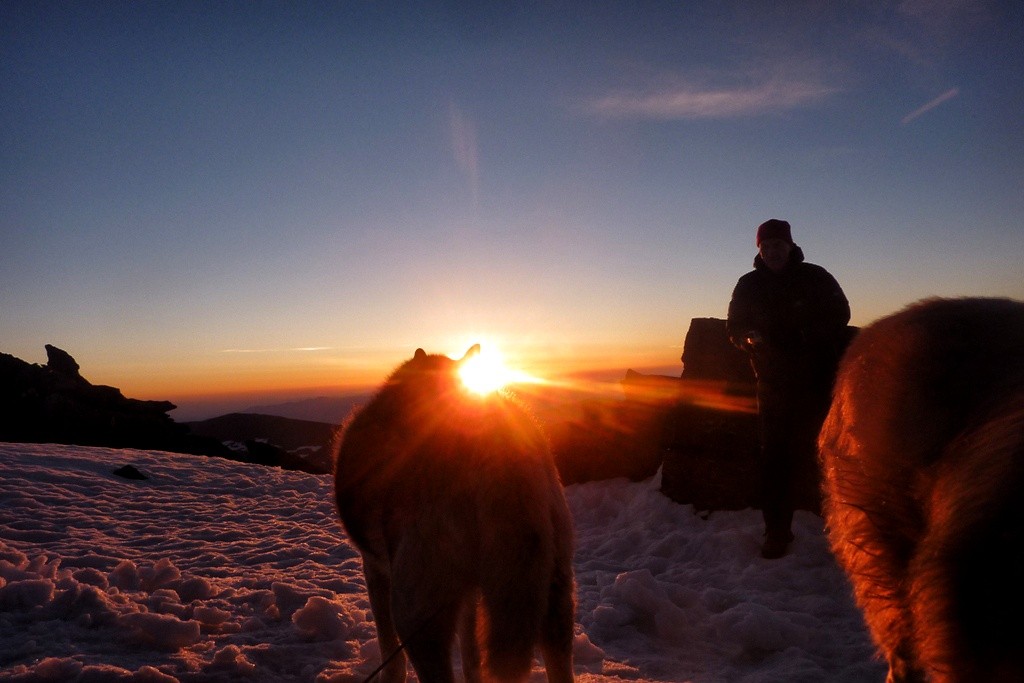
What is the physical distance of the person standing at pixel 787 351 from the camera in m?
5.51

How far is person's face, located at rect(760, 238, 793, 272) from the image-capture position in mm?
5586

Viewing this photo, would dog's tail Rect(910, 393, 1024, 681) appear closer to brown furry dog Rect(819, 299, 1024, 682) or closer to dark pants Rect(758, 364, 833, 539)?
brown furry dog Rect(819, 299, 1024, 682)

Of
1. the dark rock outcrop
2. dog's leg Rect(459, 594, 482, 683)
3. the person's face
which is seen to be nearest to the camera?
dog's leg Rect(459, 594, 482, 683)

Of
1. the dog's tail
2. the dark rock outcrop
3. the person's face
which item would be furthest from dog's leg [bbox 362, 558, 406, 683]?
the dark rock outcrop

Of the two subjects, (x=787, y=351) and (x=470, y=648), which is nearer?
(x=470, y=648)

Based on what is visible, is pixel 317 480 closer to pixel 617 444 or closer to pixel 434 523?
pixel 617 444

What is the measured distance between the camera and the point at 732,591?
499cm

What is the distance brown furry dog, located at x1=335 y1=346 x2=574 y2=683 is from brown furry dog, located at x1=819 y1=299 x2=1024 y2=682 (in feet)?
3.83

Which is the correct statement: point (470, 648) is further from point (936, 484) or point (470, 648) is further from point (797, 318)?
point (797, 318)

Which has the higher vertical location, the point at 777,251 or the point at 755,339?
the point at 777,251

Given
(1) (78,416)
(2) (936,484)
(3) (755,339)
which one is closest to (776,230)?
(3) (755,339)

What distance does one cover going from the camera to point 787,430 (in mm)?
5637

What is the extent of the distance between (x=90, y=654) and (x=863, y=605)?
3965 millimetres

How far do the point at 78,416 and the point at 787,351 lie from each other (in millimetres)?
18372
